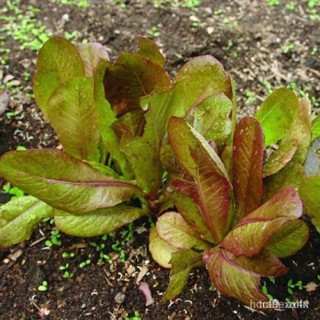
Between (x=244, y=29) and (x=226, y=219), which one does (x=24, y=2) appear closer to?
(x=244, y=29)

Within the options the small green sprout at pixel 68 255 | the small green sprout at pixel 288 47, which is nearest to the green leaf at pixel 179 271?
the small green sprout at pixel 68 255

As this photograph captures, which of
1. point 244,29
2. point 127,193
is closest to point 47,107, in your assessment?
point 127,193

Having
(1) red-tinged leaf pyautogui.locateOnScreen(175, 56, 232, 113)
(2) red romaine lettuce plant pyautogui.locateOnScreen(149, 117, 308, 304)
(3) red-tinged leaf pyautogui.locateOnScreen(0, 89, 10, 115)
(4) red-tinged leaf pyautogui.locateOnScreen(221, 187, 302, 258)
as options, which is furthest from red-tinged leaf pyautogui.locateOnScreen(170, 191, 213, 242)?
(3) red-tinged leaf pyautogui.locateOnScreen(0, 89, 10, 115)

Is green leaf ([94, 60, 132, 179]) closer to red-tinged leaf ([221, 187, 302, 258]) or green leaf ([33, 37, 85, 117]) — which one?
green leaf ([33, 37, 85, 117])

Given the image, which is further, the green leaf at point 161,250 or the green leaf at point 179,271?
the green leaf at point 161,250

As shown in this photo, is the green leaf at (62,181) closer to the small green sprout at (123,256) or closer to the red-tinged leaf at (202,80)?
the small green sprout at (123,256)

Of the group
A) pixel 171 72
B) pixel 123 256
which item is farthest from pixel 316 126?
pixel 171 72

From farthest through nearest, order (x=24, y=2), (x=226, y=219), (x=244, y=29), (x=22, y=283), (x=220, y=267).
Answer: (x=24, y=2) < (x=244, y=29) < (x=22, y=283) < (x=226, y=219) < (x=220, y=267)
